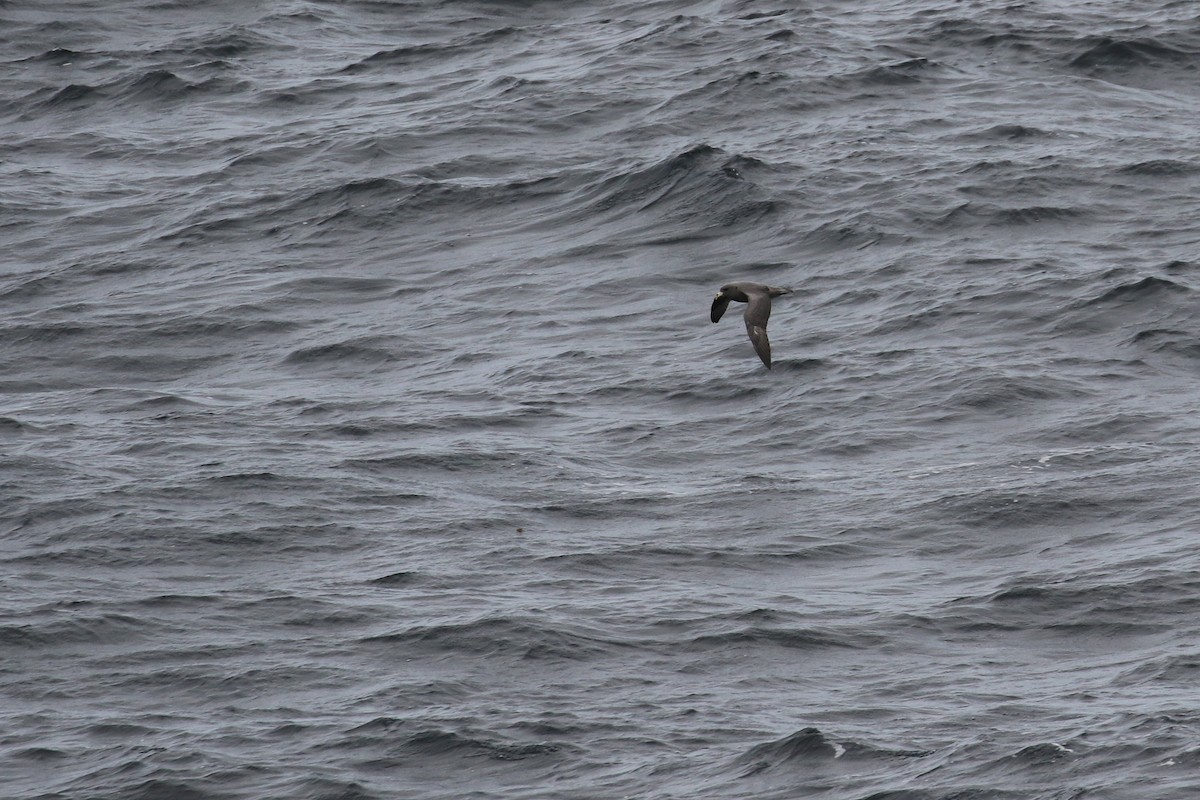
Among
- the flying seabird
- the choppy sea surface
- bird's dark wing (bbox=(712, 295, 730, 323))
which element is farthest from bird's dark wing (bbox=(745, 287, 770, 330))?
the choppy sea surface

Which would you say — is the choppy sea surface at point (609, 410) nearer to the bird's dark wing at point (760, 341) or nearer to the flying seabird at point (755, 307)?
the flying seabird at point (755, 307)

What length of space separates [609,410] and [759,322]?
15.3ft

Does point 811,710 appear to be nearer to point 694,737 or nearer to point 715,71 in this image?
point 694,737

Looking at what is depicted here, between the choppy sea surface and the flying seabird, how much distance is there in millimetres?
2200

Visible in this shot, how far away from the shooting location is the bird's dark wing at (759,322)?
61.6ft

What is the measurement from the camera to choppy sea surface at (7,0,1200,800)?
17922mm

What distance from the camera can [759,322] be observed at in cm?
1952

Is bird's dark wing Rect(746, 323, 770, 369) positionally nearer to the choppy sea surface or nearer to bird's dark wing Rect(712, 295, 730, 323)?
bird's dark wing Rect(712, 295, 730, 323)

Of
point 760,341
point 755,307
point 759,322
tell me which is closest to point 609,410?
point 755,307

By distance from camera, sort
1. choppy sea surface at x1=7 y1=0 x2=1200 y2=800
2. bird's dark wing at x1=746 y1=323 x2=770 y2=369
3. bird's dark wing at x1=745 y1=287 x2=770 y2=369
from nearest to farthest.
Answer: choppy sea surface at x1=7 y1=0 x2=1200 y2=800 < bird's dark wing at x1=746 y1=323 x2=770 y2=369 < bird's dark wing at x1=745 y1=287 x2=770 y2=369

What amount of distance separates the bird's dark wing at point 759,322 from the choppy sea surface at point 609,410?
7.67 feet

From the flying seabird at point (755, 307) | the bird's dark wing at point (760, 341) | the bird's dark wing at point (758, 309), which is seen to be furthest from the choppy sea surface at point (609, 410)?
the bird's dark wing at point (760, 341)

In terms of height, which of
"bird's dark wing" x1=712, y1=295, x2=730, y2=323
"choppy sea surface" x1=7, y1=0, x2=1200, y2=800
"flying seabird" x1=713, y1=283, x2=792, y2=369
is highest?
"flying seabird" x1=713, y1=283, x2=792, y2=369

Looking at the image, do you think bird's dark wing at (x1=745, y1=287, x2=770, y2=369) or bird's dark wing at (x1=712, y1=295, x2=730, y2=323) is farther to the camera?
bird's dark wing at (x1=712, y1=295, x2=730, y2=323)
